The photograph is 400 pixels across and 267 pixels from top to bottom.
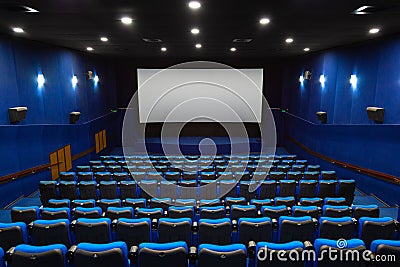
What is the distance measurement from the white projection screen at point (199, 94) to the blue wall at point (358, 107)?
310 cm

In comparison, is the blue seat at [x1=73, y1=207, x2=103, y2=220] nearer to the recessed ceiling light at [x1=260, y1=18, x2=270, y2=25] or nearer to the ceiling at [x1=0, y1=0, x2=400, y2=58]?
the ceiling at [x1=0, y1=0, x2=400, y2=58]

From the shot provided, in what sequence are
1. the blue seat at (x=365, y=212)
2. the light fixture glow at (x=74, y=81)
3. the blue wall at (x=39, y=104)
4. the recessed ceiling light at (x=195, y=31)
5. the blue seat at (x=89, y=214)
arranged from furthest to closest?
the light fixture glow at (x=74, y=81) → the blue wall at (x=39, y=104) → the recessed ceiling light at (x=195, y=31) → the blue seat at (x=365, y=212) → the blue seat at (x=89, y=214)

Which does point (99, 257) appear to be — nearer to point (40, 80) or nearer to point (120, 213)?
point (120, 213)

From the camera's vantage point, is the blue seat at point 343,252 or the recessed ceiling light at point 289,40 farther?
the recessed ceiling light at point 289,40

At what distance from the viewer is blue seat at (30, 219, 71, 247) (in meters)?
3.57

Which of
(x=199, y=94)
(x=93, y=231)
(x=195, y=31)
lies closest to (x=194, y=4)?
(x=195, y=31)

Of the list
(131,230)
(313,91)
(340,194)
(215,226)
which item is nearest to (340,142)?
(313,91)

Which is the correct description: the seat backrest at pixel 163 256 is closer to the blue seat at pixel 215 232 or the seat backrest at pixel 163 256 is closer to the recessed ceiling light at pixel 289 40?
the blue seat at pixel 215 232

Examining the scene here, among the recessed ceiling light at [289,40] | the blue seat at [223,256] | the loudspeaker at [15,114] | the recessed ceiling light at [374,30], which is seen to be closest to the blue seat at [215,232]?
the blue seat at [223,256]

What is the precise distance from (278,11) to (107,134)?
36.1 feet

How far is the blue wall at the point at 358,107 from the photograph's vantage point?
7341 millimetres

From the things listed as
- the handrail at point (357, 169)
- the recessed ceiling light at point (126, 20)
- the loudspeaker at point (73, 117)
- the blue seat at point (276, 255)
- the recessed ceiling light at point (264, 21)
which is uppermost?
the recessed ceiling light at point (264, 21)

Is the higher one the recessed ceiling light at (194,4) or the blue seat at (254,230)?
the recessed ceiling light at (194,4)

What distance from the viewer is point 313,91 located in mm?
11773
